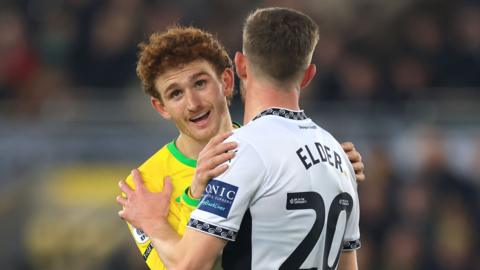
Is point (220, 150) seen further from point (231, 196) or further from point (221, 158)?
point (231, 196)

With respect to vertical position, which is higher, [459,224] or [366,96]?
[366,96]

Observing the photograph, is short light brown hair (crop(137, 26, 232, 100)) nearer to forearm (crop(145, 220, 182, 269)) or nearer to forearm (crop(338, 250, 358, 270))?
forearm (crop(145, 220, 182, 269))

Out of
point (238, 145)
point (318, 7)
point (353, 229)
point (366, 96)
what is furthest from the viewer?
point (318, 7)

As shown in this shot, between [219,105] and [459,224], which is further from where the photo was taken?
[459,224]

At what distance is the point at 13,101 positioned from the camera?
12.7 meters

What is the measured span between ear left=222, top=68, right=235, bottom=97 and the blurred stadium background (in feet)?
18.1

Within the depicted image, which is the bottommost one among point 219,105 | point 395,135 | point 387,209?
point 219,105

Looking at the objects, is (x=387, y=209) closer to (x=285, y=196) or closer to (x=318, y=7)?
(x=318, y=7)

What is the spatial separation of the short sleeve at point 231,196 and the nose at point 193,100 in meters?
0.90

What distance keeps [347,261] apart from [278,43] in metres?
1.16

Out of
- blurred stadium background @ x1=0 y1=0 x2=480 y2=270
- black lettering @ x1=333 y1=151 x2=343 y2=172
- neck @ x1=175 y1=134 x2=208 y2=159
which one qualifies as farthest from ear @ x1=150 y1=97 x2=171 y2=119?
blurred stadium background @ x1=0 y1=0 x2=480 y2=270

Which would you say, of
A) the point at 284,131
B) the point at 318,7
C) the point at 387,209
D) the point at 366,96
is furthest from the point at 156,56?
the point at 318,7

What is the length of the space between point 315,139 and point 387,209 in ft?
21.1

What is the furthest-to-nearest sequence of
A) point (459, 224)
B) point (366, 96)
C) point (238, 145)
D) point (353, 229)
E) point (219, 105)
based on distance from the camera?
point (366, 96) < point (459, 224) < point (219, 105) < point (353, 229) < point (238, 145)
